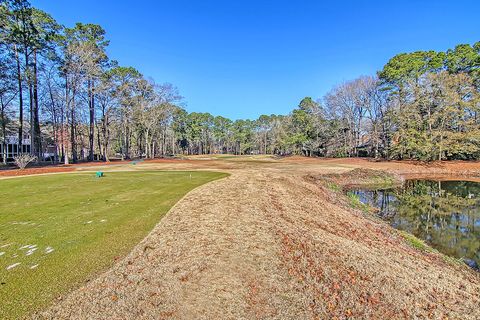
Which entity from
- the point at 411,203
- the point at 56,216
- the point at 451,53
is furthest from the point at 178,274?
the point at 451,53

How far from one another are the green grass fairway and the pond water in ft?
30.4

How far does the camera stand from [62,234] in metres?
5.98

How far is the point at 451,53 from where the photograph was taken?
35719 millimetres

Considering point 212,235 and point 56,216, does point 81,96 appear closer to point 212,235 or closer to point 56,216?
point 56,216

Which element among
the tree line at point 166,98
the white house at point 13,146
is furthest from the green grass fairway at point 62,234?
the white house at point 13,146

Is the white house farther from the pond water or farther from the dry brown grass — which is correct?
the pond water

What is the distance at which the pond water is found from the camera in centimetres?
834

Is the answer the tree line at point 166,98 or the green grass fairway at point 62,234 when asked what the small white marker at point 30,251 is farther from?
the tree line at point 166,98

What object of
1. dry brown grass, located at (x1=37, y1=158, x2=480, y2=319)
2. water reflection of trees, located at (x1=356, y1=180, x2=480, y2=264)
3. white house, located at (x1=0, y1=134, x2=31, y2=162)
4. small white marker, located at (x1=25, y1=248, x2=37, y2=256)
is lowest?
water reflection of trees, located at (x1=356, y1=180, x2=480, y2=264)

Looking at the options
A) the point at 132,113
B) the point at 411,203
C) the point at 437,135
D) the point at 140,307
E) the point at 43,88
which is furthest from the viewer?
the point at 132,113

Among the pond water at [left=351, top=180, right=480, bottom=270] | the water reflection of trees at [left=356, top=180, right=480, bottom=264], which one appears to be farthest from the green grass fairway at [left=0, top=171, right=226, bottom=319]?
the water reflection of trees at [left=356, top=180, right=480, bottom=264]

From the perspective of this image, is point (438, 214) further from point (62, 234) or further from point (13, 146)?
point (13, 146)

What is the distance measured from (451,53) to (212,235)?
4604cm

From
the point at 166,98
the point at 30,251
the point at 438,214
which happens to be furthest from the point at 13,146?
the point at 438,214
